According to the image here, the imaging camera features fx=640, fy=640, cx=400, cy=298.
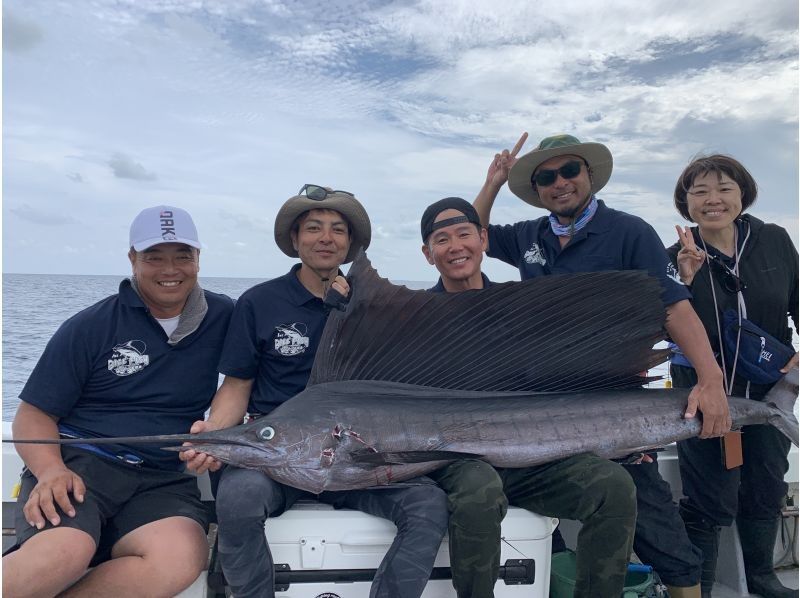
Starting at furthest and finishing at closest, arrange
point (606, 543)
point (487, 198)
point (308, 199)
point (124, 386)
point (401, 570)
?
1. point (487, 198)
2. point (308, 199)
3. point (124, 386)
4. point (606, 543)
5. point (401, 570)

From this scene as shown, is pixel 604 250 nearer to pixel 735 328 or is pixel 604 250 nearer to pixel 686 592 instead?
pixel 735 328

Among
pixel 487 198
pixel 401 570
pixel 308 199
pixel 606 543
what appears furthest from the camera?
pixel 487 198

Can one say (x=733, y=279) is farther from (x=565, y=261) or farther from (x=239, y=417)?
(x=239, y=417)

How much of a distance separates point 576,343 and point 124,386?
153 centimetres

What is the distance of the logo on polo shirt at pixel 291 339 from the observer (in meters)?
2.20

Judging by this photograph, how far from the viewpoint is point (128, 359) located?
2.15 meters

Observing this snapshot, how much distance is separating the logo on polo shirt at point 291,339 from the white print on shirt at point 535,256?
1.00 metres

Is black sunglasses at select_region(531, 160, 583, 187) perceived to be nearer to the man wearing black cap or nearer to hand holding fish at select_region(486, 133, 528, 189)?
hand holding fish at select_region(486, 133, 528, 189)

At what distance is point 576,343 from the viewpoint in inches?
→ 85.5

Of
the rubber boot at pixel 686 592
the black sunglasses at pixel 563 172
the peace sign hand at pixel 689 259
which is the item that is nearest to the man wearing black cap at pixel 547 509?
the rubber boot at pixel 686 592

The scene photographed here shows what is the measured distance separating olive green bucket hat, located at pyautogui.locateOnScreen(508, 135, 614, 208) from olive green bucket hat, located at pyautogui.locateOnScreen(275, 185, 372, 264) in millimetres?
731

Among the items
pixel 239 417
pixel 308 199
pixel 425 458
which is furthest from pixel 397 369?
pixel 308 199

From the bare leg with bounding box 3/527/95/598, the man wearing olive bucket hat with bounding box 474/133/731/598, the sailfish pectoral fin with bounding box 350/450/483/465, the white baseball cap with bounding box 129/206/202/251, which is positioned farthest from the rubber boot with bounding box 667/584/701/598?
the white baseball cap with bounding box 129/206/202/251

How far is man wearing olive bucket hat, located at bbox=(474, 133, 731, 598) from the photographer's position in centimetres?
211
